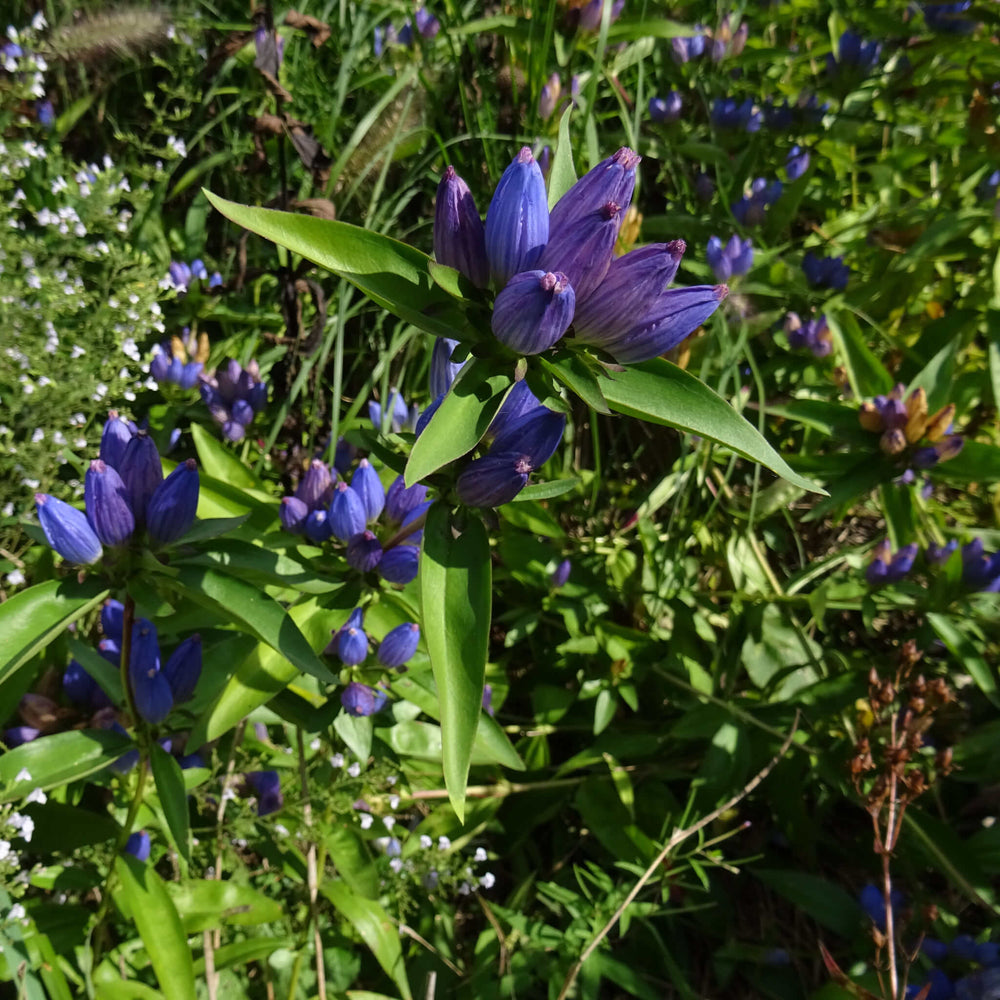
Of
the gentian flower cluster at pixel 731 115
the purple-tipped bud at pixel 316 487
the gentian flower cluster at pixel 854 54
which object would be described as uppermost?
the gentian flower cluster at pixel 854 54

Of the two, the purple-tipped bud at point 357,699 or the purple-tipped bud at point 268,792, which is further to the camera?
the purple-tipped bud at point 268,792

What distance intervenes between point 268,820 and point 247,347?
1.35 metres

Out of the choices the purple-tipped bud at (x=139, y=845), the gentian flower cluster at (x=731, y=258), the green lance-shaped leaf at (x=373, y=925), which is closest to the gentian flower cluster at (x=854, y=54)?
the gentian flower cluster at (x=731, y=258)

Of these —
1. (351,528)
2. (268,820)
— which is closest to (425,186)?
(351,528)

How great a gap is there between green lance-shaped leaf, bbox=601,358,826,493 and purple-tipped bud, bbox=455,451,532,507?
0.13 metres

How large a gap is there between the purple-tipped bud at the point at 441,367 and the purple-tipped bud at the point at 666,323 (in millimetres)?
256

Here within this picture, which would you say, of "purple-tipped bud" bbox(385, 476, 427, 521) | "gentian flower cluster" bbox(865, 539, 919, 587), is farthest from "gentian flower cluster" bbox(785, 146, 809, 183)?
"purple-tipped bud" bbox(385, 476, 427, 521)

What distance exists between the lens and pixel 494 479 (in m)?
0.94

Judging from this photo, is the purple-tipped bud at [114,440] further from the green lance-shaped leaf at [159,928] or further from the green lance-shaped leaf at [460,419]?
the green lance-shaped leaf at [159,928]

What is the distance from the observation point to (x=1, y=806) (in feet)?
3.50

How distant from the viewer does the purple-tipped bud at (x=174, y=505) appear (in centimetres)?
99

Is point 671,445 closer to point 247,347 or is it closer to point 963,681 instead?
point 963,681

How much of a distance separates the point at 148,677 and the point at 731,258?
179 cm

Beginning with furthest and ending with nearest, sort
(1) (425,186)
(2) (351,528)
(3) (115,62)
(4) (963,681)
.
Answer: (3) (115,62) → (1) (425,186) → (4) (963,681) → (2) (351,528)
